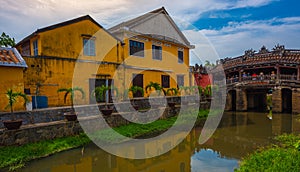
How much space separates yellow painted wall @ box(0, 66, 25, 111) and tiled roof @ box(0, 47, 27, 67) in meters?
Result: 0.21

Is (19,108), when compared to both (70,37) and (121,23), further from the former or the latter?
(121,23)

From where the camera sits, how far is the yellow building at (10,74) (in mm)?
8906

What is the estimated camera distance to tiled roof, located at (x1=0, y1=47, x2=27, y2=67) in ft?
29.3

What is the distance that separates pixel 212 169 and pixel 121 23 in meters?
13.8

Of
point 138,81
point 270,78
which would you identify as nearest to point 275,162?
point 138,81

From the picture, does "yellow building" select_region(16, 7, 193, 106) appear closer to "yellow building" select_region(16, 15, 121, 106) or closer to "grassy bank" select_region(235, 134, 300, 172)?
"yellow building" select_region(16, 15, 121, 106)

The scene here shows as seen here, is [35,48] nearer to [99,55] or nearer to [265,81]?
[99,55]

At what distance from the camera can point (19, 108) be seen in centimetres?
938

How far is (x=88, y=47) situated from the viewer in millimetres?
13766

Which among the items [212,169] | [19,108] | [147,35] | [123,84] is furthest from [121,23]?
[212,169]

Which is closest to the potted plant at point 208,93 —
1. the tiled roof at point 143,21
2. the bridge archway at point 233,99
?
the bridge archway at point 233,99

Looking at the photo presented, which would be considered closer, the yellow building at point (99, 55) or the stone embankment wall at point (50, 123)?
the stone embankment wall at point (50, 123)

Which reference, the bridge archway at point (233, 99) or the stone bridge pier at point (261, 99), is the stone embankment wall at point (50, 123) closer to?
the stone bridge pier at point (261, 99)

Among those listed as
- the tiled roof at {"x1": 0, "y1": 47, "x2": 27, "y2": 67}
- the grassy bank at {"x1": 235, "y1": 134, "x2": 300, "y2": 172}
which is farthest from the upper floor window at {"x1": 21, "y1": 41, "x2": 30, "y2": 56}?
the grassy bank at {"x1": 235, "y1": 134, "x2": 300, "y2": 172}
